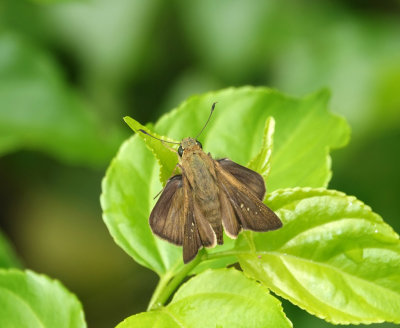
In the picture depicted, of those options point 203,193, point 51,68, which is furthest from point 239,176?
point 51,68

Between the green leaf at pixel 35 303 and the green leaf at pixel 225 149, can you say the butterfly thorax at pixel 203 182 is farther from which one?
the green leaf at pixel 35 303

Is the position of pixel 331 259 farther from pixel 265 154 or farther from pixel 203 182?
pixel 203 182

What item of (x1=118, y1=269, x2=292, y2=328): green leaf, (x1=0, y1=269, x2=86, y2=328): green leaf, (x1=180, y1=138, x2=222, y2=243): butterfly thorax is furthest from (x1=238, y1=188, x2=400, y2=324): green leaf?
(x1=0, y1=269, x2=86, y2=328): green leaf

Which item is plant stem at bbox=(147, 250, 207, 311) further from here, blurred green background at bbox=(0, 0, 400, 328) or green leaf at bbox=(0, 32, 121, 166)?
blurred green background at bbox=(0, 0, 400, 328)

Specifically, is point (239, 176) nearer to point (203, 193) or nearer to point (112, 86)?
point (203, 193)

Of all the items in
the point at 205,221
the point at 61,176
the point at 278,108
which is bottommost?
the point at 61,176
